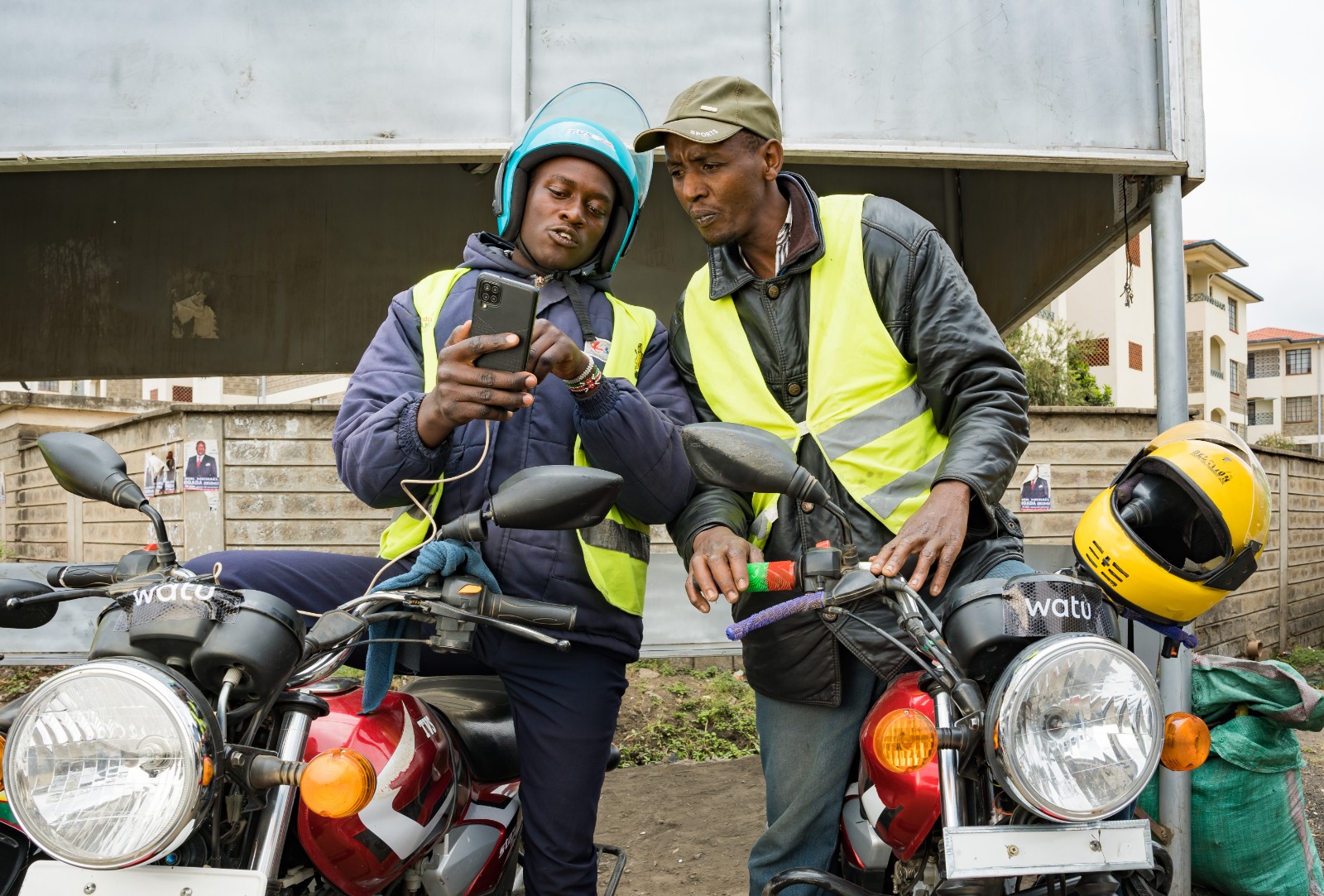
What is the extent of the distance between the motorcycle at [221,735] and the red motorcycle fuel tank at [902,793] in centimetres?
57

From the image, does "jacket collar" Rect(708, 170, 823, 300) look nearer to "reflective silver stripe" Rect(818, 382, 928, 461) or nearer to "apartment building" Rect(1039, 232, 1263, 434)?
"reflective silver stripe" Rect(818, 382, 928, 461)

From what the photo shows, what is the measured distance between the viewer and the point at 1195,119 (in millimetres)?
3508

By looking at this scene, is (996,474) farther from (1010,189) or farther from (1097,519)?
(1010,189)

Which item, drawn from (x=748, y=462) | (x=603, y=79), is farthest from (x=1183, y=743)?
(x=603, y=79)

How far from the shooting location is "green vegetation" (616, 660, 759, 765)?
5891 mm

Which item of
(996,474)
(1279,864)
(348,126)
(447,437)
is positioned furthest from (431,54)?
(1279,864)

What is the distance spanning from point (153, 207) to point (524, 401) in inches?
250

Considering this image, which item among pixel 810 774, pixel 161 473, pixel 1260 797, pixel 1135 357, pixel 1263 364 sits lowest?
pixel 1260 797

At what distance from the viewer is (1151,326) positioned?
113 ft

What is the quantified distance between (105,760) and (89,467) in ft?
1.81

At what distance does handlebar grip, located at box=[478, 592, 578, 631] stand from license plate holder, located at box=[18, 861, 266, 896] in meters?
0.49

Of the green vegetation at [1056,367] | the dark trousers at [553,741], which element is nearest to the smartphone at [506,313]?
the dark trousers at [553,741]

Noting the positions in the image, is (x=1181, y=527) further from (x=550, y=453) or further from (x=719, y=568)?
(x=550, y=453)

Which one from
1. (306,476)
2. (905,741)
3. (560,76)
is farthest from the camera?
(306,476)
